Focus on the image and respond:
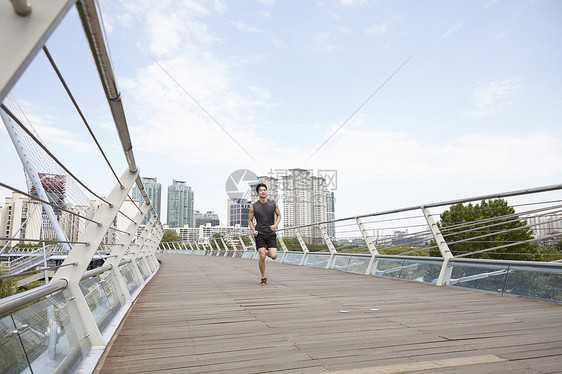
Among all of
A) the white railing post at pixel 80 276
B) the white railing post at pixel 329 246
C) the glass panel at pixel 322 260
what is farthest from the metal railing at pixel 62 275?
the glass panel at pixel 322 260

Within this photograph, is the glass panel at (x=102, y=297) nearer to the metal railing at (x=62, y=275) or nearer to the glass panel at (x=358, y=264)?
the metal railing at (x=62, y=275)

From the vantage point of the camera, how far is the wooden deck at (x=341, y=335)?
1.78m

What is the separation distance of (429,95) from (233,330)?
16407 millimetres

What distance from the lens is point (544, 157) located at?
47750 mm

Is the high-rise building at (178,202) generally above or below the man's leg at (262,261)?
above

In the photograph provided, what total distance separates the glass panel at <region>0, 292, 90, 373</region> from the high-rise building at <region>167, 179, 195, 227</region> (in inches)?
4355

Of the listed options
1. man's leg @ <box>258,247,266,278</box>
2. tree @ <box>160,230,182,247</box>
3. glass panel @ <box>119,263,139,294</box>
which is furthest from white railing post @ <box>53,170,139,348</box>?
tree @ <box>160,230,182,247</box>

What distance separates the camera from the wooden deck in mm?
1775

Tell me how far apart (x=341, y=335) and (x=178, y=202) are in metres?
115

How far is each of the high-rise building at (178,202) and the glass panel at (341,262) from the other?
105041 mm

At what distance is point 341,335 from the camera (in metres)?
2.35

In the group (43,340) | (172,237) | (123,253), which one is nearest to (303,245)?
(123,253)

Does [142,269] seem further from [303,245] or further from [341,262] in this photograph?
[303,245]

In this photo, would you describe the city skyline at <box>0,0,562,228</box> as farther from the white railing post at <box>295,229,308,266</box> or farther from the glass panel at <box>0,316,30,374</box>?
the white railing post at <box>295,229,308,266</box>
